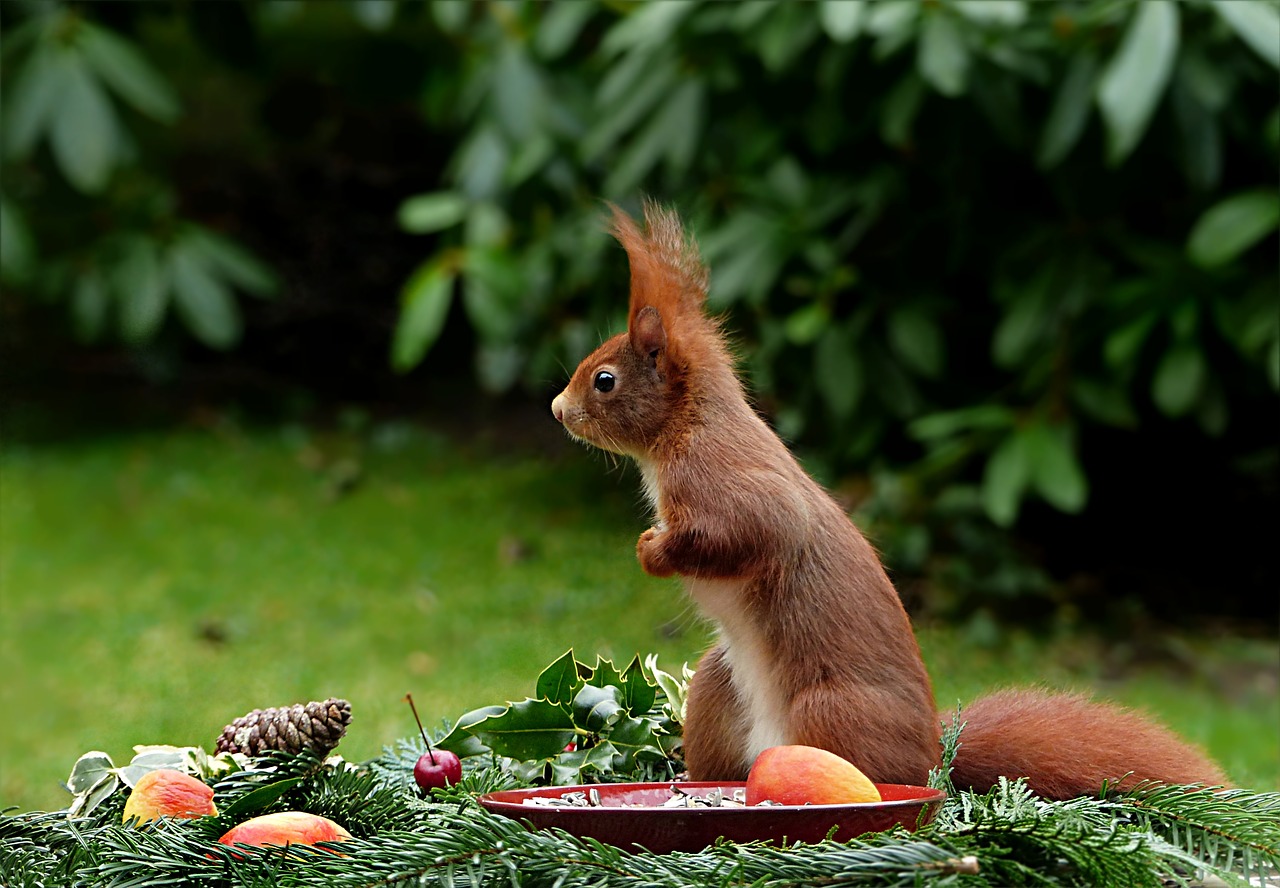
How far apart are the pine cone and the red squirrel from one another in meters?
0.39

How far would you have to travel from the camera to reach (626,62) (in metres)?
3.63

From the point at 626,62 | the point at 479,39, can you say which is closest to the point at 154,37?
the point at 479,39

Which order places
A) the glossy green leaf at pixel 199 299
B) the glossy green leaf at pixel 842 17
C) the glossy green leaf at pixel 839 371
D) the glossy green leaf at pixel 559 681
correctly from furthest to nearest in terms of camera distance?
the glossy green leaf at pixel 199 299, the glossy green leaf at pixel 839 371, the glossy green leaf at pixel 842 17, the glossy green leaf at pixel 559 681

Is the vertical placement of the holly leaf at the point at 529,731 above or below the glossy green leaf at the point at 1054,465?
below

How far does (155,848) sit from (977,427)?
282 cm

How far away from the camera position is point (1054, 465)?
341 centimetres

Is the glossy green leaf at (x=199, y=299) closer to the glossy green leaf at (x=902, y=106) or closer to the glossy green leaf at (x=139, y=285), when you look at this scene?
the glossy green leaf at (x=139, y=285)

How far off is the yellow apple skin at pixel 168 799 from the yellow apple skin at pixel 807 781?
22.9 inches

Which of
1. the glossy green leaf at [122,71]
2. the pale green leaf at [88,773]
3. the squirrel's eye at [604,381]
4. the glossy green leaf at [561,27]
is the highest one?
the glossy green leaf at [561,27]

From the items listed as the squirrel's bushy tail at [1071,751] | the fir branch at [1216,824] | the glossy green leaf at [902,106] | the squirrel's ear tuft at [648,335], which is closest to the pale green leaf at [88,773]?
the squirrel's ear tuft at [648,335]

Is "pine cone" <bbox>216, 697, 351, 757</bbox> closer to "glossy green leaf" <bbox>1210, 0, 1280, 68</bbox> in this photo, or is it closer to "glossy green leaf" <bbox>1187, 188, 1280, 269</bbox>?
"glossy green leaf" <bbox>1210, 0, 1280, 68</bbox>

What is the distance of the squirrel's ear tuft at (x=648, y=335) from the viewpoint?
150 centimetres

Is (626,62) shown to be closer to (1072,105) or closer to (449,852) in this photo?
(1072,105)

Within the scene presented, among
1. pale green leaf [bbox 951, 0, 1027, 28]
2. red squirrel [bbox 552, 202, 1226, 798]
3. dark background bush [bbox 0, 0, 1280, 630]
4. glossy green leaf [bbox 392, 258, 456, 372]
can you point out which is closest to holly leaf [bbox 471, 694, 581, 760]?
red squirrel [bbox 552, 202, 1226, 798]
